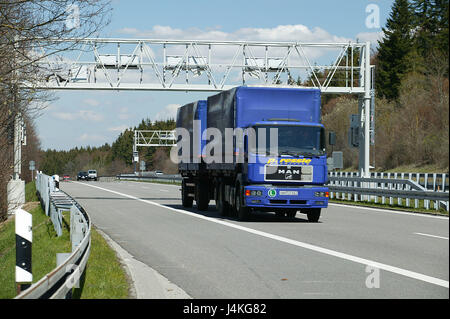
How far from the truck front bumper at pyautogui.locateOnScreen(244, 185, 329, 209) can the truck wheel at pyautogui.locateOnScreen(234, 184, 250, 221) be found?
17.4 inches

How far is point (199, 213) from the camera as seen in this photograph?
23.1m

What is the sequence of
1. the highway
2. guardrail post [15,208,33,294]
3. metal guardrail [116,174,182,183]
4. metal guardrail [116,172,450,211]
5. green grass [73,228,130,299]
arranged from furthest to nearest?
metal guardrail [116,174,182,183]
metal guardrail [116,172,450,211]
the highway
green grass [73,228,130,299]
guardrail post [15,208,33,294]

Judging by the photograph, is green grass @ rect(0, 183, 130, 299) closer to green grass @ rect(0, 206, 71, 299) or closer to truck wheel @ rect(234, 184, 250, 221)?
green grass @ rect(0, 206, 71, 299)

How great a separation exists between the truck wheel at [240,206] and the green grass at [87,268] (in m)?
4.30

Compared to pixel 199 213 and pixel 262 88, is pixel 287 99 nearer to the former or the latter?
pixel 262 88

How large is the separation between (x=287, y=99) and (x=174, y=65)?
2112cm

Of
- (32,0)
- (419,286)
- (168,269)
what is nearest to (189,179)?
(32,0)

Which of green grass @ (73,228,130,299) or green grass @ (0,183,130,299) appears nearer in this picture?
Answer: green grass @ (73,228,130,299)

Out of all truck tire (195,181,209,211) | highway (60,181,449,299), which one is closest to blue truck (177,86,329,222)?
highway (60,181,449,299)

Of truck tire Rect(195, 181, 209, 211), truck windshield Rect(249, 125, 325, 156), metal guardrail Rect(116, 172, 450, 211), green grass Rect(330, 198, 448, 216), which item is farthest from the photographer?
truck tire Rect(195, 181, 209, 211)

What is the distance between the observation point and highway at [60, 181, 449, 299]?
26.7 ft

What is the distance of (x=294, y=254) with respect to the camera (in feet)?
38.6

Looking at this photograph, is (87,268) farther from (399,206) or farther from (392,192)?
(399,206)

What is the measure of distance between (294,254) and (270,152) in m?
6.60
